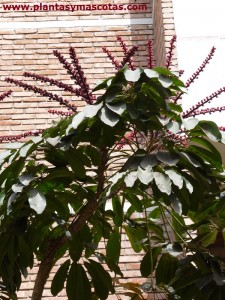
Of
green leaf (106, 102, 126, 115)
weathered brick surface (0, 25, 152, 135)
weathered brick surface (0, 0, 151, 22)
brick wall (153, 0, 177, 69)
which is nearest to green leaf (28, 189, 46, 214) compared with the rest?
green leaf (106, 102, 126, 115)

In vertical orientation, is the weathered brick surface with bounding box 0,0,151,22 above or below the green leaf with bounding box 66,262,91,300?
above

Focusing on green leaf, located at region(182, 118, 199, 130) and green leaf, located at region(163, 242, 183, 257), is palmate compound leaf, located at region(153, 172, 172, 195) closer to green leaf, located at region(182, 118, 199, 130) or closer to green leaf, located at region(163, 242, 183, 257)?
green leaf, located at region(182, 118, 199, 130)

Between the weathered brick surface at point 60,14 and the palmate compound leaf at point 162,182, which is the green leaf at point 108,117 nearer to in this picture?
the palmate compound leaf at point 162,182

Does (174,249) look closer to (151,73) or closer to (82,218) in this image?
(82,218)

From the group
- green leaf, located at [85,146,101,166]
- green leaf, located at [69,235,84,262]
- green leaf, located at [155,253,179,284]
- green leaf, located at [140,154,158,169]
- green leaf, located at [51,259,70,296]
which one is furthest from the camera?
green leaf, located at [155,253,179,284]

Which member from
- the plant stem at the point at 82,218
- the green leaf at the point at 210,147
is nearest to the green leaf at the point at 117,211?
the plant stem at the point at 82,218

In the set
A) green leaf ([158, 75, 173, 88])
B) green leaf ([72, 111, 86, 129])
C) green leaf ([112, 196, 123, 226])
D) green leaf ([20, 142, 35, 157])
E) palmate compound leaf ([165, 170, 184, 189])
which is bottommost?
green leaf ([112, 196, 123, 226])

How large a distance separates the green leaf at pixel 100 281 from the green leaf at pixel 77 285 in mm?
57

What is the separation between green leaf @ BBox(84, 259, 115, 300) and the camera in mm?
2688

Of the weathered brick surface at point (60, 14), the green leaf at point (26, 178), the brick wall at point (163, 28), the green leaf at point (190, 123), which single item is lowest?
the green leaf at point (26, 178)

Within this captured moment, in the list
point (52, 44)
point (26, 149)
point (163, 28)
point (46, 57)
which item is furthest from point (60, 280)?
point (52, 44)

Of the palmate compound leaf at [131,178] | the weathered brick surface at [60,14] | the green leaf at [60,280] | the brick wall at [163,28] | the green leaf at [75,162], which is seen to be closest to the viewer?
the palmate compound leaf at [131,178]

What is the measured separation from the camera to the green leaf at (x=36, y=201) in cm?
212

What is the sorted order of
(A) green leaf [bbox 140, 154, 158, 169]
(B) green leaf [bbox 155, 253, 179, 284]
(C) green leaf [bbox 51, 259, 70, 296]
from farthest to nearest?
(B) green leaf [bbox 155, 253, 179, 284] < (C) green leaf [bbox 51, 259, 70, 296] < (A) green leaf [bbox 140, 154, 158, 169]
